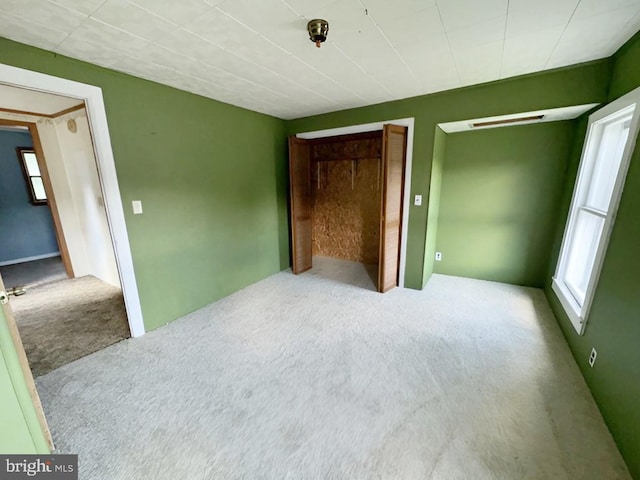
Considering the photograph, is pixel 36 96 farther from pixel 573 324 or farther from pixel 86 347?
pixel 573 324

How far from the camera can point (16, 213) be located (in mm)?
4543

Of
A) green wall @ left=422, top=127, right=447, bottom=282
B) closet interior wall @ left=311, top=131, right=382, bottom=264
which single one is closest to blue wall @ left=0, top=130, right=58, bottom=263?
closet interior wall @ left=311, top=131, right=382, bottom=264

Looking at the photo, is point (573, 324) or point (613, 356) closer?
point (613, 356)

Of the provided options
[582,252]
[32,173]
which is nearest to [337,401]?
[582,252]

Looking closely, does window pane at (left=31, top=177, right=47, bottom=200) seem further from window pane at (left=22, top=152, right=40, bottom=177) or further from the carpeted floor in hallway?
the carpeted floor in hallway

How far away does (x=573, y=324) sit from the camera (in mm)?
2094

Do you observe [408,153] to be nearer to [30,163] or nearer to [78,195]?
[78,195]

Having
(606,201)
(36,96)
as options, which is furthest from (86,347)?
(606,201)

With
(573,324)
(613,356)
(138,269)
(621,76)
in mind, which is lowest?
(573,324)

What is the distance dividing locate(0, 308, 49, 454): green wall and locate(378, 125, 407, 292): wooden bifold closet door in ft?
9.55

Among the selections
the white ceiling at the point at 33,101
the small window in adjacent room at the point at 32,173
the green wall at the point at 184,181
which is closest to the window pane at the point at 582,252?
the green wall at the point at 184,181

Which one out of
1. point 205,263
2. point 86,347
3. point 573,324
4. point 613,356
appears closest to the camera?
point 613,356

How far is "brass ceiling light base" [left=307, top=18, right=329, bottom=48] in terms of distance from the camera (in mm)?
1456

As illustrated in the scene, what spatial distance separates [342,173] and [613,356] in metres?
3.72
